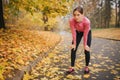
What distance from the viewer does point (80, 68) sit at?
7.18 meters

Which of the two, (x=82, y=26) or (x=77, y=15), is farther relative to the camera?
(x=82, y=26)

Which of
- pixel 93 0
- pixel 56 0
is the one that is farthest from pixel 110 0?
pixel 56 0

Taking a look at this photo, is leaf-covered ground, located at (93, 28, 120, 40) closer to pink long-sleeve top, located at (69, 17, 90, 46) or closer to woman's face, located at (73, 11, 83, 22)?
pink long-sleeve top, located at (69, 17, 90, 46)

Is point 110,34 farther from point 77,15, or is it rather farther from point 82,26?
point 77,15

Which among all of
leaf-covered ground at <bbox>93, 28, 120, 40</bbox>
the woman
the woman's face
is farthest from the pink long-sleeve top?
leaf-covered ground at <bbox>93, 28, 120, 40</bbox>

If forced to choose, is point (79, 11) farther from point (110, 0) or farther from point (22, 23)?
point (110, 0)

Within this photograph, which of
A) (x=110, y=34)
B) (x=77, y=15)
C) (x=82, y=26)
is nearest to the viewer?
(x=77, y=15)

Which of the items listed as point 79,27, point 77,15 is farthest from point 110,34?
point 77,15

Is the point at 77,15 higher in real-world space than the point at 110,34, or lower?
higher

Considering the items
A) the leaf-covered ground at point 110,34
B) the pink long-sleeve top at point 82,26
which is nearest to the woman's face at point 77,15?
the pink long-sleeve top at point 82,26

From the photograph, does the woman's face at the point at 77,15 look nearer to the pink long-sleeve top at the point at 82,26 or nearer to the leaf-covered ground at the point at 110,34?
the pink long-sleeve top at the point at 82,26

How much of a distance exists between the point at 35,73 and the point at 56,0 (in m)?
6.29

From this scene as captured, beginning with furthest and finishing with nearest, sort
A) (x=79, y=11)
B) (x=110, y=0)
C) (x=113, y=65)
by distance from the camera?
(x=110, y=0), (x=113, y=65), (x=79, y=11)

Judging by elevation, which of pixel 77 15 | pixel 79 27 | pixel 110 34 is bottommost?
pixel 110 34
